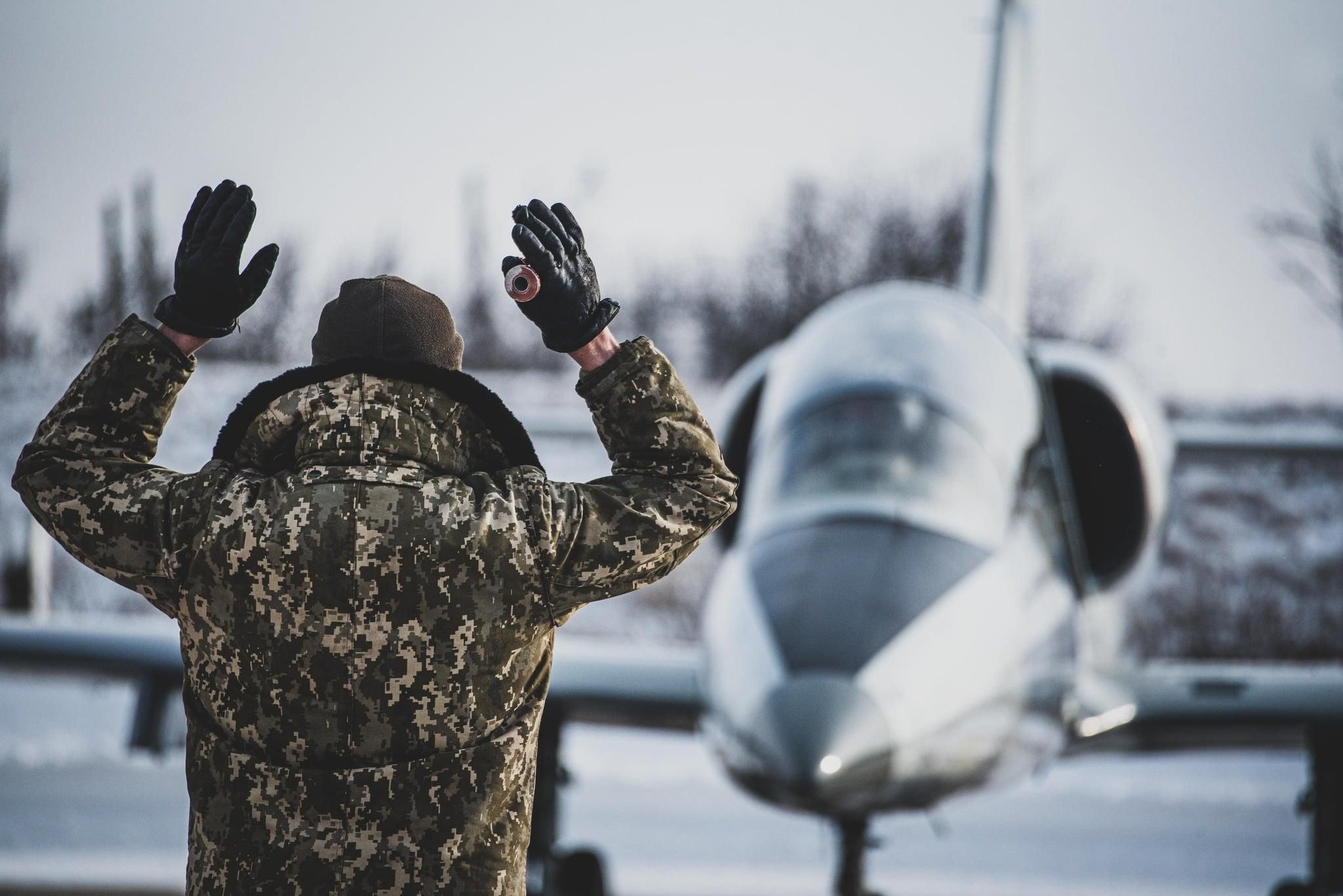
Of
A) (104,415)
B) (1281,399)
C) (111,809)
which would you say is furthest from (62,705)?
(1281,399)

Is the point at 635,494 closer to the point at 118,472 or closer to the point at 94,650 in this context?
the point at 118,472

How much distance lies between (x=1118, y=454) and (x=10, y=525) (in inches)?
Result: 634

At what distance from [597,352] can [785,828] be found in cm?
769

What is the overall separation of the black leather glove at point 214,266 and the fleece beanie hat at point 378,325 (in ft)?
0.40

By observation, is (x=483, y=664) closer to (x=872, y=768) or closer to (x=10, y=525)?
(x=872, y=768)

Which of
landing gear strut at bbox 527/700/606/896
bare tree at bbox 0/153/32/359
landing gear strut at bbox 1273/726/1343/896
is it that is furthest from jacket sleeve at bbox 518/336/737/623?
bare tree at bbox 0/153/32/359

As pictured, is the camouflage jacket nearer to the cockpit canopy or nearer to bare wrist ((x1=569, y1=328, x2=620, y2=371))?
bare wrist ((x1=569, y1=328, x2=620, y2=371))

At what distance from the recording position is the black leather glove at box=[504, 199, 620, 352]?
194 cm

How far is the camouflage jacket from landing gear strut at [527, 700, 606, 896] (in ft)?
12.7

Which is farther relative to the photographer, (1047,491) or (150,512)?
(1047,491)

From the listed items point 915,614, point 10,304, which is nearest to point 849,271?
point 10,304

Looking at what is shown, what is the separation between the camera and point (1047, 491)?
4734 mm

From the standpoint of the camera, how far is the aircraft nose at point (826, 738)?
3.43 m

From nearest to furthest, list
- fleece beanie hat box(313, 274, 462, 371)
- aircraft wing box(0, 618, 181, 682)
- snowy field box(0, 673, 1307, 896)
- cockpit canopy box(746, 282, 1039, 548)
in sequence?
fleece beanie hat box(313, 274, 462, 371), cockpit canopy box(746, 282, 1039, 548), aircraft wing box(0, 618, 181, 682), snowy field box(0, 673, 1307, 896)
